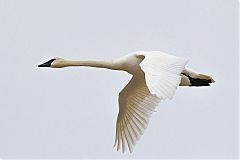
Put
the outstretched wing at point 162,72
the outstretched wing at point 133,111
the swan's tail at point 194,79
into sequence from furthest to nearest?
the outstretched wing at point 133,111 → the swan's tail at point 194,79 → the outstretched wing at point 162,72

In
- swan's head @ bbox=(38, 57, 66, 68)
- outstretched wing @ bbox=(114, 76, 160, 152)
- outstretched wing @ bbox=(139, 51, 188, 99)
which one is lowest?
outstretched wing @ bbox=(114, 76, 160, 152)

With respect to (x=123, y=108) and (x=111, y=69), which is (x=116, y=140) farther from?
(x=111, y=69)

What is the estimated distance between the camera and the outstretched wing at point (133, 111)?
11.4 metres

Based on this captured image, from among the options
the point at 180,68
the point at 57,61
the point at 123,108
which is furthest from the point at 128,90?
the point at 180,68

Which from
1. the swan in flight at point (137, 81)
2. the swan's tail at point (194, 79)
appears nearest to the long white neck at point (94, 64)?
the swan in flight at point (137, 81)

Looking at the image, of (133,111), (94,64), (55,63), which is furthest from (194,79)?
(55,63)

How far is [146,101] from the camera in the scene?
11.5 meters

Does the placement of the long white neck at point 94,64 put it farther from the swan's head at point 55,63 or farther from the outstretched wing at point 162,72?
the outstretched wing at point 162,72

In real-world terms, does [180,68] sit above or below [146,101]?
above

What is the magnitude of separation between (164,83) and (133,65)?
190 centimetres

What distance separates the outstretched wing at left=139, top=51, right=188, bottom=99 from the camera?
27.6 ft

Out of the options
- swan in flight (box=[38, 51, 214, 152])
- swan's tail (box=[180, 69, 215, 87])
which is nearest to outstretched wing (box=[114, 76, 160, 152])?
swan in flight (box=[38, 51, 214, 152])

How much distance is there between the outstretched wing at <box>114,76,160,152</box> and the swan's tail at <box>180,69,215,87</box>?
A: 0.66m

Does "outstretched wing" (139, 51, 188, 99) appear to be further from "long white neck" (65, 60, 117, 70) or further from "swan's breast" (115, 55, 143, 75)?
"long white neck" (65, 60, 117, 70)
